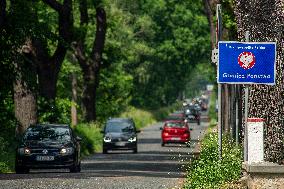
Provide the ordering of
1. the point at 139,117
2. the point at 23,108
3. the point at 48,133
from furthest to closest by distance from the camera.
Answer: the point at 139,117, the point at 23,108, the point at 48,133

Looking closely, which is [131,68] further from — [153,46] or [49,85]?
[49,85]

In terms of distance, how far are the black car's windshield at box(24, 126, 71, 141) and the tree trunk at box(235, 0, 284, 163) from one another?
477 inches

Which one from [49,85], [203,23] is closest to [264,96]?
[49,85]

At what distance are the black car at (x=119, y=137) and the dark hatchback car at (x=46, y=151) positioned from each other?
721 inches

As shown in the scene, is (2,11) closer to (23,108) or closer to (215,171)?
(23,108)

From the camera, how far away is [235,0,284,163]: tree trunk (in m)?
19.7

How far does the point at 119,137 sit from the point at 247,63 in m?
31.6

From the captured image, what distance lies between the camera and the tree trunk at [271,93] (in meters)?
19.7

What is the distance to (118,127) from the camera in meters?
51.8

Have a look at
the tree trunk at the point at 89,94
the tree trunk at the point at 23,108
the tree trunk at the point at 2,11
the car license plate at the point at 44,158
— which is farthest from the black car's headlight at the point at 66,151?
the tree trunk at the point at 89,94

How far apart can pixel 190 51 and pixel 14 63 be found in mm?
77678

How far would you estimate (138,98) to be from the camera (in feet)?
402

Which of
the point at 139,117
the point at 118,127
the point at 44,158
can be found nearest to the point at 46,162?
the point at 44,158

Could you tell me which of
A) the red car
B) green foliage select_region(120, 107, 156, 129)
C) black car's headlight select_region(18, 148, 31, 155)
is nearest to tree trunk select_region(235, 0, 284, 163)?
black car's headlight select_region(18, 148, 31, 155)
